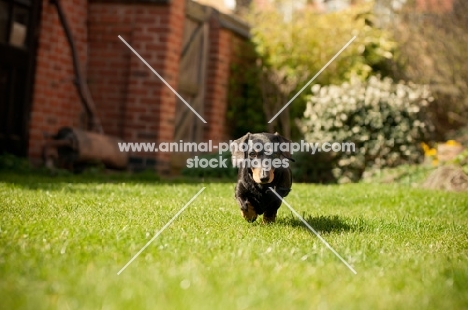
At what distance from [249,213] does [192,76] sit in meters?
6.84

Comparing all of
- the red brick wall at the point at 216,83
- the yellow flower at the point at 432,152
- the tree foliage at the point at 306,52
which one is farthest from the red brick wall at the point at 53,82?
the yellow flower at the point at 432,152

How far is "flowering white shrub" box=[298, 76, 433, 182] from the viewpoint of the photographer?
1019 centimetres

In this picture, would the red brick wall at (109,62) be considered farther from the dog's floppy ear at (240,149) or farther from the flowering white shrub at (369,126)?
the dog's floppy ear at (240,149)

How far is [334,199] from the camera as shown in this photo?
22.7 feet

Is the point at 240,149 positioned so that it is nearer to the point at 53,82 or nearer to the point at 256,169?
the point at 256,169

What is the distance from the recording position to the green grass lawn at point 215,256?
2.66 metres

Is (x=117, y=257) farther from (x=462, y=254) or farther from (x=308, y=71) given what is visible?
(x=308, y=71)

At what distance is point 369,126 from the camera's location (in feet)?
33.7

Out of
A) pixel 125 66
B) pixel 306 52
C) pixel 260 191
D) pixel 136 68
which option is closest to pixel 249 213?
pixel 260 191

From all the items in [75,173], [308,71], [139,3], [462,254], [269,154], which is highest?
[139,3]

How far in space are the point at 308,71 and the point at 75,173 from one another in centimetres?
489

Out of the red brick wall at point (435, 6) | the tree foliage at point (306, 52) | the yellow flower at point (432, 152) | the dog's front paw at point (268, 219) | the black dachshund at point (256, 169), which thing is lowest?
the dog's front paw at point (268, 219)

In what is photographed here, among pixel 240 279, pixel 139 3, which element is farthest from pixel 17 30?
pixel 240 279

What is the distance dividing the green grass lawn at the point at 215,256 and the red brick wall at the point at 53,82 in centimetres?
322
